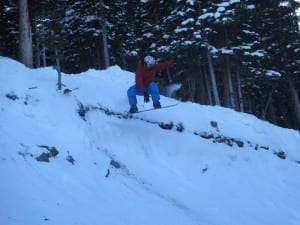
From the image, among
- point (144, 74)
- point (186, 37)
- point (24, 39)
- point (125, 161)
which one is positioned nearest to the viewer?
point (125, 161)

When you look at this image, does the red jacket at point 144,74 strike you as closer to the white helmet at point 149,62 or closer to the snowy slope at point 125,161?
the white helmet at point 149,62

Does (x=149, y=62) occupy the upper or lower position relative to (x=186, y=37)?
lower

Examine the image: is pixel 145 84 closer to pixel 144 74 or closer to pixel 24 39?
pixel 144 74

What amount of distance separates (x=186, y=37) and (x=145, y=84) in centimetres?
856

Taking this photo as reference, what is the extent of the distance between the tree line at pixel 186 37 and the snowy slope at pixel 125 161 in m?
4.57

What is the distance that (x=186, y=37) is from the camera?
19469mm

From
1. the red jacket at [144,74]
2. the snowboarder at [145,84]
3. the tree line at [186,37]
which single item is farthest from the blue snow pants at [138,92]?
the tree line at [186,37]

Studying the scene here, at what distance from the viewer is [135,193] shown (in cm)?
880

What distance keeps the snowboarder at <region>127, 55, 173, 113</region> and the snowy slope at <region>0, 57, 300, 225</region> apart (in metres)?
0.63

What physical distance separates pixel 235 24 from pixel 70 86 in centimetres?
989

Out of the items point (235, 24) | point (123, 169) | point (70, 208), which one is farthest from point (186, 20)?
point (70, 208)

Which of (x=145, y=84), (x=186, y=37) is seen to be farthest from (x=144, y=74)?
(x=186, y=37)

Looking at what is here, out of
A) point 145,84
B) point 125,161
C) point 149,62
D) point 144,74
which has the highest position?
point 149,62

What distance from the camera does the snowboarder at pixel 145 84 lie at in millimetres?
11445
